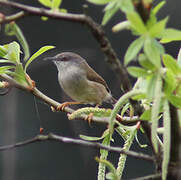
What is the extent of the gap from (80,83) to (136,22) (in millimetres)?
1896

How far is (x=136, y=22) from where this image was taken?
56cm

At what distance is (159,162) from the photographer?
24.6 inches

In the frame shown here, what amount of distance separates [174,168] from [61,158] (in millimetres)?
3490

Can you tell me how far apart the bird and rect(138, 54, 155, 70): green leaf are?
1.67 m

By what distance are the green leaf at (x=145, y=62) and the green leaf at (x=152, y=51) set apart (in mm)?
24

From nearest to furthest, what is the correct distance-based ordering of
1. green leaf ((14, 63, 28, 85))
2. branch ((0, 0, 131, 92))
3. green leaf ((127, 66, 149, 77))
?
1. branch ((0, 0, 131, 92))
2. green leaf ((127, 66, 149, 77))
3. green leaf ((14, 63, 28, 85))

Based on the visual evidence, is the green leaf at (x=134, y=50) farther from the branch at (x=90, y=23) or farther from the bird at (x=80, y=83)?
the bird at (x=80, y=83)

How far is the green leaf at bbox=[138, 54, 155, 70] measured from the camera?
0.61 m

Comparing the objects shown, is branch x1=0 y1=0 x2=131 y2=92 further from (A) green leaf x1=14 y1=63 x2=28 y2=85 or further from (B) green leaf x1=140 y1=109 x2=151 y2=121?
(A) green leaf x1=14 y1=63 x2=28 y2=85

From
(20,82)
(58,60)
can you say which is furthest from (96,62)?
(20,82)

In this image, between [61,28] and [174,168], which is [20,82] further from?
[61,28]

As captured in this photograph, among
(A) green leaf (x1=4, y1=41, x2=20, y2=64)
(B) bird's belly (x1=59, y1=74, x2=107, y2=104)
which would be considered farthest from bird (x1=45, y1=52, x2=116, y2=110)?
(A) green leaf (x1=4, y1=41, x2=20, y2=64)

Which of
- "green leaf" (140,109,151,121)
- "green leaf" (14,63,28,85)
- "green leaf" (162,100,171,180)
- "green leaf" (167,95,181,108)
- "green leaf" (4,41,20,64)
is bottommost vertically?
"green leaf" (162,100,171,180)

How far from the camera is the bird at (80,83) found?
2.40 m
